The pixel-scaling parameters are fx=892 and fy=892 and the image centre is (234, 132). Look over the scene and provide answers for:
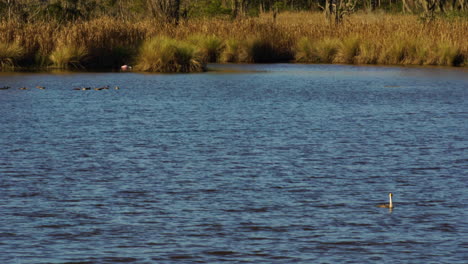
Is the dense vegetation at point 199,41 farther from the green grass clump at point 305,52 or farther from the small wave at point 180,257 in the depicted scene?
the small wave at point 180,257

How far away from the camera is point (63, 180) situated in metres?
9.53

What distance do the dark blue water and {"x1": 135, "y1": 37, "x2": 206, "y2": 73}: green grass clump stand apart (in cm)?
709

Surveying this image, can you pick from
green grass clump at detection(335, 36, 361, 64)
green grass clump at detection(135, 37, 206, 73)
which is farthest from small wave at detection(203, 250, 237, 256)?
green grass clump at detection(335, 36, 361, 64)

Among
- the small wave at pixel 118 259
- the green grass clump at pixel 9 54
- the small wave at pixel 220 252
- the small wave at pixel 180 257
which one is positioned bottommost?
the small wave at pixel 220 252

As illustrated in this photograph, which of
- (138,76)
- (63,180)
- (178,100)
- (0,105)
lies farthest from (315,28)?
(63,180)

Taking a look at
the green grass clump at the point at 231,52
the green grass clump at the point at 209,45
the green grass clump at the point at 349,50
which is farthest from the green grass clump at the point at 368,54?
the green grass clump at the point at 209,45

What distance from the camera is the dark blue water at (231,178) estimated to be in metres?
6.93

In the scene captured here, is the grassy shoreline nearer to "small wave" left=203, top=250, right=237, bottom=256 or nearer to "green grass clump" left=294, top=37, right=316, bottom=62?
"green grass clump" left=294, top=37, right=316, bottom=62

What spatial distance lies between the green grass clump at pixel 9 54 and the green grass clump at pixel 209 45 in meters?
6.97

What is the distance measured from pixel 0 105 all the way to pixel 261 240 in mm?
10973

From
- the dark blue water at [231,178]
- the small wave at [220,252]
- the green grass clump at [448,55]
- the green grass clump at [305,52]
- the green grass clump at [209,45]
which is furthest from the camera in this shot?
the green grass clump at [305,52]

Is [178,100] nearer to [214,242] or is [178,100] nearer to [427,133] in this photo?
[427,133]

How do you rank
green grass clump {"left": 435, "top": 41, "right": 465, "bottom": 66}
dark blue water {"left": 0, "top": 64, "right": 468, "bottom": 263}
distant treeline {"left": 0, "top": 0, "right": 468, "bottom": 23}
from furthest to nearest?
distant treeline {"left": 0, "top": 0, "right": 468, "bottom": 23}
green grass clump {"left": 435, "top": 41, "right": 465, "bottom": 66}
dark blue water {"left": 0, "top": 64, "right": 468, "bottom": 263}

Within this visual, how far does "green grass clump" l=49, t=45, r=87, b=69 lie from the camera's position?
26172mm
